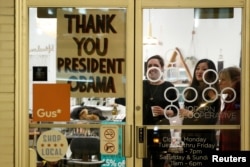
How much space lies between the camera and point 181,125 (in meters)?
4.32

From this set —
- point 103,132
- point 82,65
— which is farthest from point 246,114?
point 82,65

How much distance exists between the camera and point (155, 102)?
432cm

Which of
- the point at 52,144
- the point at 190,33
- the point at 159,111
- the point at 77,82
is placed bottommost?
the point at 52,144

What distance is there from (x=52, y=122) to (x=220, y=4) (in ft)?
6.80

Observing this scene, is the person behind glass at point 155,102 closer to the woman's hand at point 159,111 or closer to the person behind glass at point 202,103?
the woman's hand at point 159,111

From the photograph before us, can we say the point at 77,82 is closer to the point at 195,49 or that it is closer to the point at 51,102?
the point at 51,102

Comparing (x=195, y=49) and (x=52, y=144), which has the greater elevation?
(x=195, y=49)

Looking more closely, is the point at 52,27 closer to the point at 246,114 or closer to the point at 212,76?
the point at 212,76

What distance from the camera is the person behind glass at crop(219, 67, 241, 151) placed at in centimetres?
431

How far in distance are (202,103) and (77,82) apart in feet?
4.23

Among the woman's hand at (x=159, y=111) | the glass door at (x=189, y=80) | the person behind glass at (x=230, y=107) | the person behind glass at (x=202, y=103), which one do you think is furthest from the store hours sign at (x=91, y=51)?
the person behind glass at (x=230, y=107)

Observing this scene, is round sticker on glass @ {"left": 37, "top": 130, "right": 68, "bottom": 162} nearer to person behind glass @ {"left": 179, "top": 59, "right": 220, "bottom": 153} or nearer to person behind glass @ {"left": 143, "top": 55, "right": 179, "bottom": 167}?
person behind glass @ {"left": 143, "top": 55, "right": 179, "bottom": 167}

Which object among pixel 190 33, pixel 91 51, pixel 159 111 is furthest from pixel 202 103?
pixel 91 51

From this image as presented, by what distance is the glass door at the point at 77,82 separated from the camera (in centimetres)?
433
